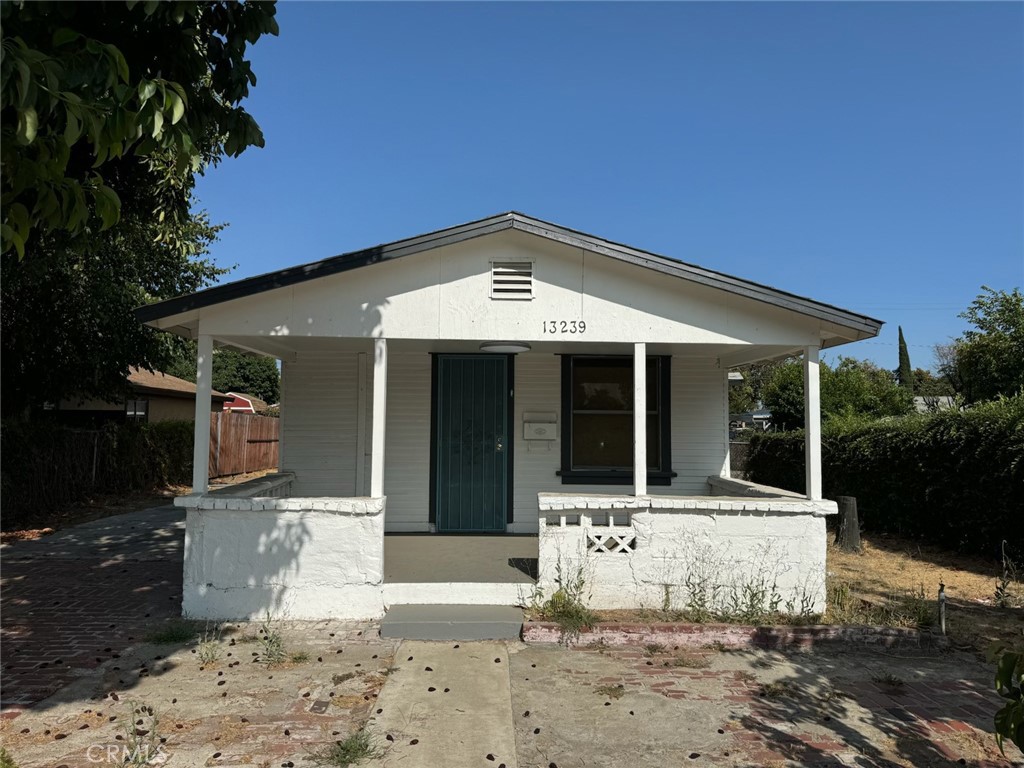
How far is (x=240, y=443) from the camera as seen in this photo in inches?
817

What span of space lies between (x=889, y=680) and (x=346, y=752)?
3.78 m

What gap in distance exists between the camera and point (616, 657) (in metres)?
5.09

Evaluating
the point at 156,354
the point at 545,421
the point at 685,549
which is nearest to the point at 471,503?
the point at 545,421

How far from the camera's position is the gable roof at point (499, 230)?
5906mm

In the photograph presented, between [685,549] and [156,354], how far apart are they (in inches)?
482

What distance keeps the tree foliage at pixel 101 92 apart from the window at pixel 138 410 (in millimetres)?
17257

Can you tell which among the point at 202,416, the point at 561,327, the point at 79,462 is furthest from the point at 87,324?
the point at 561,327

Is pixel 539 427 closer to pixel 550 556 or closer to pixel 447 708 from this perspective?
pixel 550 556

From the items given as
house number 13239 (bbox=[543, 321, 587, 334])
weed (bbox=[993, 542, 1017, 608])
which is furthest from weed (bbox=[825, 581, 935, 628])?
house number 13239 (bbox=[543, 321, 587, 334])

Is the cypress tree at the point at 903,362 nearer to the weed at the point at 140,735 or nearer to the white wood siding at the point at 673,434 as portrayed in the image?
the white wood siding at the point at 673,434

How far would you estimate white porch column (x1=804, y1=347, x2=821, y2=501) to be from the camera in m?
6.07

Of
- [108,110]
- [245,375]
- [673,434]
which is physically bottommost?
[673,434]

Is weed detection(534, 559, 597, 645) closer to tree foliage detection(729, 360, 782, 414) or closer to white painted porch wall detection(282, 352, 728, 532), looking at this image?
white painted porch wall detection(282, 352, 728, 532)

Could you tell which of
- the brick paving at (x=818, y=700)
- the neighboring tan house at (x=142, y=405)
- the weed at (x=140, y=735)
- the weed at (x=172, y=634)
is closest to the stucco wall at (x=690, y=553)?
the brick paving at (x=818, y=700)
